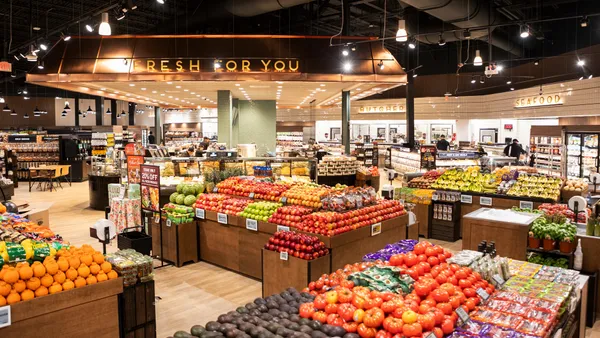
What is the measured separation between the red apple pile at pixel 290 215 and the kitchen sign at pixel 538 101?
1226cm

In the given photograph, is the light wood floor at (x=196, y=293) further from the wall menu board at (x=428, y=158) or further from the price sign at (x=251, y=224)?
the wall menu board at (x=428, y=158)

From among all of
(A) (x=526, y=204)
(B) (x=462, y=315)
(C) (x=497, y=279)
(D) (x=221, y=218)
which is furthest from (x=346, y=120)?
(B) (x=462, y=315)

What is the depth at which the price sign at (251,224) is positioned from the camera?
20.7 feet

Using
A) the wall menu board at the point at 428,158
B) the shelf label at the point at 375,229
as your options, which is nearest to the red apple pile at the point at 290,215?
the shelf label at the point at 375,229

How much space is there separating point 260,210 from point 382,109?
20.6 meters

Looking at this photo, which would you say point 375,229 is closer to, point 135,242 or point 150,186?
point 135,242

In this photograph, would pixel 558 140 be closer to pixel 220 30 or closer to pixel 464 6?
pixel 464 6

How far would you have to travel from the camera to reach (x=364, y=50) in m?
12.0

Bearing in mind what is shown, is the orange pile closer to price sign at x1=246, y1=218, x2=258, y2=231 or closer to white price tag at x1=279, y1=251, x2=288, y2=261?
white price tag at x1=279, y1=251, x2=288, y2=261

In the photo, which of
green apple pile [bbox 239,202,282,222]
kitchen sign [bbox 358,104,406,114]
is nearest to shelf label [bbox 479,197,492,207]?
green apple pile [bbox 239,202,282,222]

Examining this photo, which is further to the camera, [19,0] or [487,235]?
[19,0]

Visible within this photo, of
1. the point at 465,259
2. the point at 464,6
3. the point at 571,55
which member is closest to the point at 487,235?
the point at 465,259

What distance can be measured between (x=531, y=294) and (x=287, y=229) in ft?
10.5

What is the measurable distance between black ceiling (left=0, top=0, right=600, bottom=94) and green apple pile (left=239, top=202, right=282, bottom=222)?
5.98 meters
